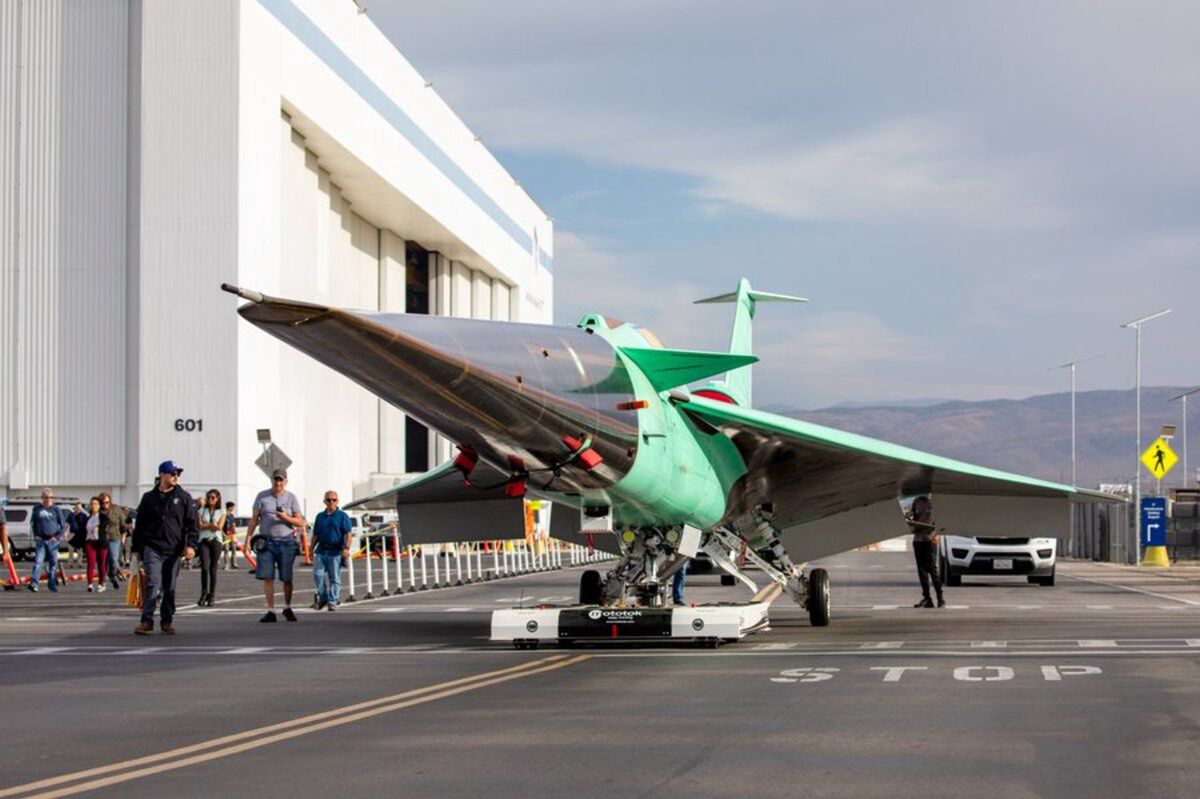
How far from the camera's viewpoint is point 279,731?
1047 centimetres

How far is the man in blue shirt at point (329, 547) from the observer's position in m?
25.2

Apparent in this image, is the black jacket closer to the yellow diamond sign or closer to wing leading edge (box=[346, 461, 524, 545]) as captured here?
wing leading edge (box=[346, 461, 524, 545])

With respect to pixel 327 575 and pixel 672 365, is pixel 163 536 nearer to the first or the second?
pixel 327 575

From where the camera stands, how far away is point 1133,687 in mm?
12508

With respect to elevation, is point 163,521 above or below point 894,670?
above

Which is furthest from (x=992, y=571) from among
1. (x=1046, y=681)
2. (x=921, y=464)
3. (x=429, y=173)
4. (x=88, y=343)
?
(x=429, y=173)

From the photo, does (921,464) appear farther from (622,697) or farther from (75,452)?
(75,452)

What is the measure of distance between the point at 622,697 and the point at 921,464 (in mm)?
8933

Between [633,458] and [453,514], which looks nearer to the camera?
[633,458]

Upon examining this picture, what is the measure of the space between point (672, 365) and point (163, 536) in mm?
7284

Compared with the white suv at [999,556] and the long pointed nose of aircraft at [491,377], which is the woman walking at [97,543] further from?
the long pointed nose of aircraft at [491,377]

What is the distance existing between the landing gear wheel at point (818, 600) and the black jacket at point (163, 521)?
24.5 feet

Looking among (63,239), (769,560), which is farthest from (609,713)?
(63,239)

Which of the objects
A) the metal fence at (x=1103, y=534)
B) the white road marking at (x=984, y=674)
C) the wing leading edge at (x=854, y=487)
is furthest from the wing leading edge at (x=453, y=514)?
the metal fence at (x=1103, y=534)
